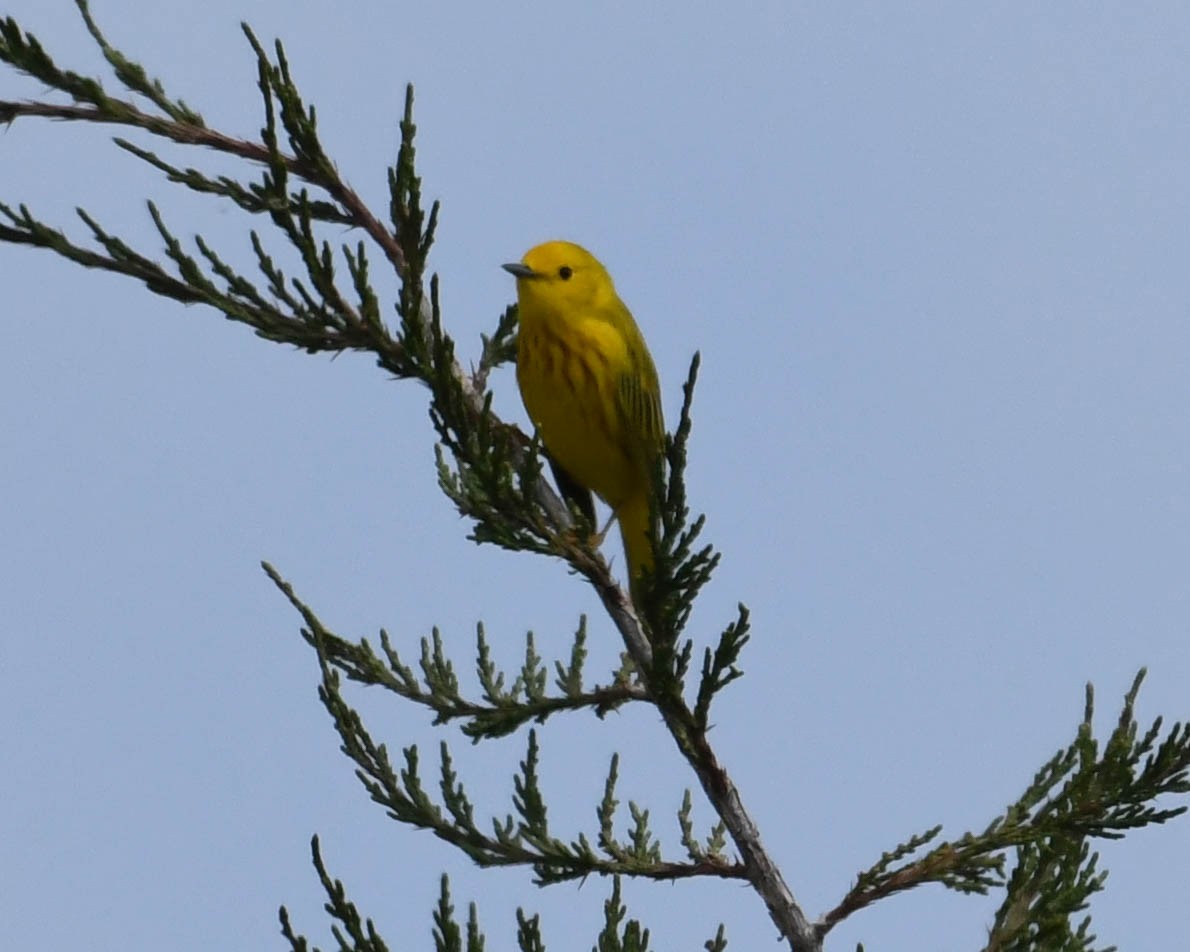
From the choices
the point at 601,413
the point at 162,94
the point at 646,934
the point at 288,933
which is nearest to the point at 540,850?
the point at 646,934

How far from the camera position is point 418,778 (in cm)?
443

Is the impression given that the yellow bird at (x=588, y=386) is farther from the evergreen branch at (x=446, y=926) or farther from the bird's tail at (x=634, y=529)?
the evergreen branch at (x=446, y=926)

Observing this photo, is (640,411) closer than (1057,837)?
No

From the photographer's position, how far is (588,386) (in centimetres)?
575

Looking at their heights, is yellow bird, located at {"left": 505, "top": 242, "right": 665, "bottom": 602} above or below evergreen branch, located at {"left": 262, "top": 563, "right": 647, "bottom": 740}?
above

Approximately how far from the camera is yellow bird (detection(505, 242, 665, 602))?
575cm

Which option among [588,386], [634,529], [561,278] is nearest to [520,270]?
[561,278]

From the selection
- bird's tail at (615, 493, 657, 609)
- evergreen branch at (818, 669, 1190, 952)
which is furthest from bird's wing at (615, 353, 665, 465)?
evergreen branch at (818, 669, 1190, 952)

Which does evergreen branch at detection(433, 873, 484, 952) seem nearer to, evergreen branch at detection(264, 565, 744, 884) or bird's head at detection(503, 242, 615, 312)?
evergreen branch at detection(264, 565, 744, 884)

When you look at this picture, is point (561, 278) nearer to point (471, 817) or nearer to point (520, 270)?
point (520, 270)

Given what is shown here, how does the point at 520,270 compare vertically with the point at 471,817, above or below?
above

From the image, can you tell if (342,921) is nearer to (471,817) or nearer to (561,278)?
(471,817)

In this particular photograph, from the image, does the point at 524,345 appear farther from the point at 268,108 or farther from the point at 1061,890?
the point at 1061,890

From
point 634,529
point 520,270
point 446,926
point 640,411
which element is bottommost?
point 446,926
